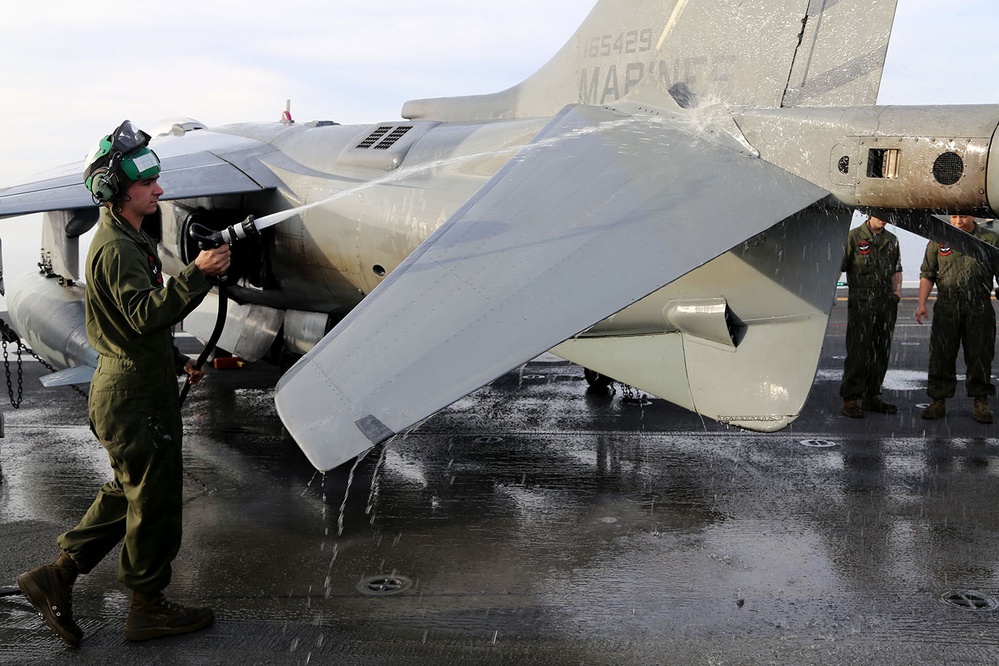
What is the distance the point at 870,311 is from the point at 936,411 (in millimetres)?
1116

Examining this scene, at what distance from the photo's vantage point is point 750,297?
17.7 ft

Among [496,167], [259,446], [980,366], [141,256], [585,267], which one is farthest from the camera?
[980,366]

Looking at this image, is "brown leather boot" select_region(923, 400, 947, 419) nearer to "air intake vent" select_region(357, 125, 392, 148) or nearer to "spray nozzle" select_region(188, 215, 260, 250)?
"air intake vent" select_region(357, 125, 392, 148)

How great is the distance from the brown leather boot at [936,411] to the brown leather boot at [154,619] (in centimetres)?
698

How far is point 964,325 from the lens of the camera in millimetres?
8594

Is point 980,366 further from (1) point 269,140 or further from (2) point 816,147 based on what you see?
(1) point 269,140

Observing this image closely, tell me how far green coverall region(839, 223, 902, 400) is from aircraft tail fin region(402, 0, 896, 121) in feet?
11.3

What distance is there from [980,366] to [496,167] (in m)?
5.16

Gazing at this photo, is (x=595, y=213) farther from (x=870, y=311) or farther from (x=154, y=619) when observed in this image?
(x=870, y=311)

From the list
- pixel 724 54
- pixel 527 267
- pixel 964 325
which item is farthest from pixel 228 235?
pixel 964 325

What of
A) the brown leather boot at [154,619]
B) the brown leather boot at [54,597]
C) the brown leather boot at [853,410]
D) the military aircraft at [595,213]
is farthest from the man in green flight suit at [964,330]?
the brown leather boot at [54,597]

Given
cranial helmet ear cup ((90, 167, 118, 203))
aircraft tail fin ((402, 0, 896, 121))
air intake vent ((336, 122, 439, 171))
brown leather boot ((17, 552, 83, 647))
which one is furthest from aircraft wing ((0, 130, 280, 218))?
brown leather boot ((17, 552, 83, 647))

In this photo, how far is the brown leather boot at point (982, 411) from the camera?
8336mm

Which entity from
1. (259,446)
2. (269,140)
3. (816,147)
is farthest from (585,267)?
(269,140)
